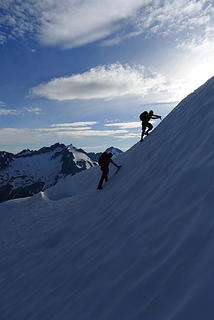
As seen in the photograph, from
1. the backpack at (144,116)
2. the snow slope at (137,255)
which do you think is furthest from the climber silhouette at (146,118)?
the snow slope at (137,255)

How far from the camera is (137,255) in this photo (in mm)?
5270

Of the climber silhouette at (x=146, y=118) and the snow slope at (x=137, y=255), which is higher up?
the climber silhouette at (x=146, y=118)

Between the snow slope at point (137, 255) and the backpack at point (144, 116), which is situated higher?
the backpack at point (144, 116)

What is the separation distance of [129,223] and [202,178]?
7.40 ft

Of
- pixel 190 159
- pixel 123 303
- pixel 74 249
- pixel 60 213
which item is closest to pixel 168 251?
pixel 123 303

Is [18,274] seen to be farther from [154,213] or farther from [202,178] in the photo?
[202,178]

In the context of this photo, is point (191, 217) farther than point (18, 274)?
No

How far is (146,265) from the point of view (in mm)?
4734

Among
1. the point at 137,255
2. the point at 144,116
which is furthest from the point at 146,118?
the point at 137,255

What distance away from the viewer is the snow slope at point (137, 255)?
3.80m

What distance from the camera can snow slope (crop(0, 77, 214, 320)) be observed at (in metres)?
3.80

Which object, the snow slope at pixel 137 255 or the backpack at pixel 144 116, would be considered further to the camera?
the backpack at pixel 144 116

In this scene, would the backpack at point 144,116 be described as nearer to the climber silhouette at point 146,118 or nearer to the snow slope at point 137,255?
the climber silhouette at point 146,118

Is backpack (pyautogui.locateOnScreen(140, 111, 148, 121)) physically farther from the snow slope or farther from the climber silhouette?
the snow slope
